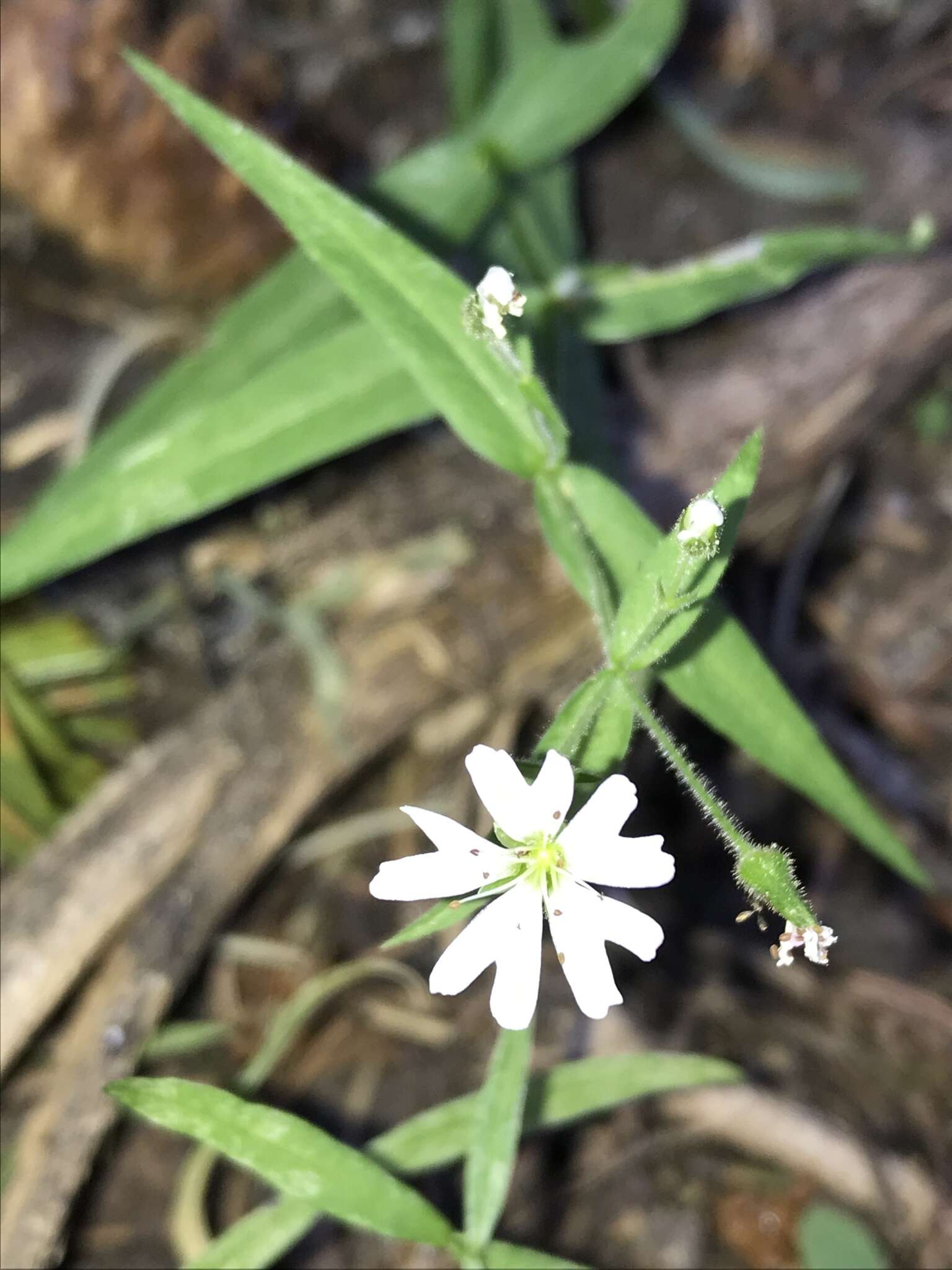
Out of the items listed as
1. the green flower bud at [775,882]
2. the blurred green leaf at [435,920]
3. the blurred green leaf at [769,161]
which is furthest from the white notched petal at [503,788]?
the blurred green leaf at [769,161]

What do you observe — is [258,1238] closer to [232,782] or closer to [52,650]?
[232,782]

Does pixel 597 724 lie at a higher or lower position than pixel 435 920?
higher

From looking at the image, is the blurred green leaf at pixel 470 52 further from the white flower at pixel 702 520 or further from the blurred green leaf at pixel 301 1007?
the blurred green leaf at pixel 301 1007

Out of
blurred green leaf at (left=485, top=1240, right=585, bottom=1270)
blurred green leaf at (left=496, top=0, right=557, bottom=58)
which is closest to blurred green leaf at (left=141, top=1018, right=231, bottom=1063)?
blurred green leaf at (left=485, top=1240, right=585, bottom=1270)

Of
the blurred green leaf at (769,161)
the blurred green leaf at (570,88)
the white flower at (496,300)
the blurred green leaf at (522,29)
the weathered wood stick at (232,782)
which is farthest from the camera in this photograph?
the blurred green leaf at (769,161)

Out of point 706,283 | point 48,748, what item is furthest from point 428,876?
point 706,283

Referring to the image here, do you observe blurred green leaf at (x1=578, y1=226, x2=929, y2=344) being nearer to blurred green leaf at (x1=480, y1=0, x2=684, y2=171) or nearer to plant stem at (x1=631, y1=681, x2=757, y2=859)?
blurred green leaf at (x1=480, y1=0, x2=684, y2=171)
